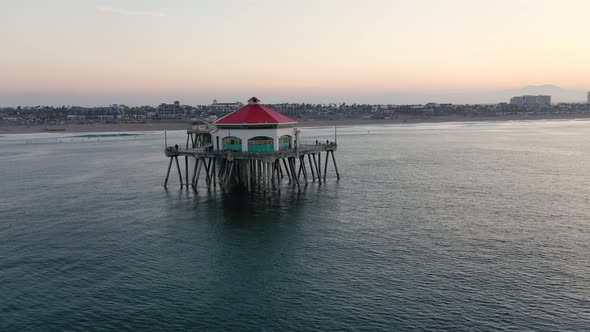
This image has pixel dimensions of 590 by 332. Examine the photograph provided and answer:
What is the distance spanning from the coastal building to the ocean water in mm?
5418

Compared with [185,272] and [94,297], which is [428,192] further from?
[94,297]

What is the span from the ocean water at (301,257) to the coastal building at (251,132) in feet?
17.8

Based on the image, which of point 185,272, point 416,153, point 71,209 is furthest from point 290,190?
point 416,153

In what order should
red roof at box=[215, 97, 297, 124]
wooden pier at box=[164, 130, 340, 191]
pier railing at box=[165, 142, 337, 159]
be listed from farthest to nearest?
1. red roof at box=[215, 97, 297, 124]
2. wooden pier at box=[164, 130, 340, 191]
3. pier railing at box=[165, 142, 337, 159]

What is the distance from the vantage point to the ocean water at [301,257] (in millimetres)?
23484

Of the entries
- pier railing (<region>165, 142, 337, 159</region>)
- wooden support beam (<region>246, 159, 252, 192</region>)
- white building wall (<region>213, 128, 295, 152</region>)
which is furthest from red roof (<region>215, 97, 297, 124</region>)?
wooden support beam (<region>246, 159, 252, 192</region>)

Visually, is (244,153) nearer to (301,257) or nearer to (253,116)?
(253,116)

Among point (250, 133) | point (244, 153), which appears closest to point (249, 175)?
point (250, 133)

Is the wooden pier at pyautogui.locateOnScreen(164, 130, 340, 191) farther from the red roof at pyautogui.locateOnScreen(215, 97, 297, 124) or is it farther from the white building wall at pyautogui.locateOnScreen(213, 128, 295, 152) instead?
the red roof at pyautogui.locateOnScreen(215, 97, 297, 124)

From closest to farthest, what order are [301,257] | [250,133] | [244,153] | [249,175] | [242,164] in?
[301,257] → [244,153] → [250,133] → [242,164] → [249,175]

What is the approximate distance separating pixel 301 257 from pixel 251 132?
2134 centimetres

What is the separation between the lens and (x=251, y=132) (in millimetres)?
50094

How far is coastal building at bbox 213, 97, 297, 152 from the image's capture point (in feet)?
164

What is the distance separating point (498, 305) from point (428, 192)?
29121 mm
